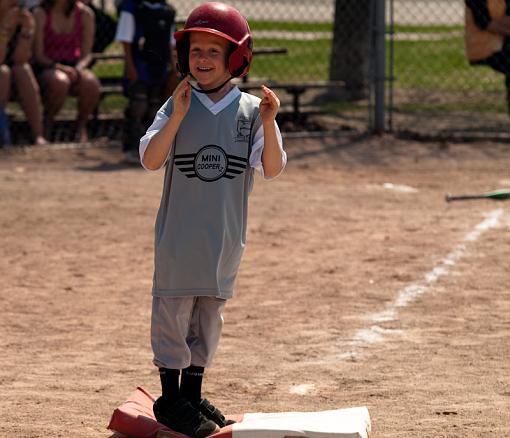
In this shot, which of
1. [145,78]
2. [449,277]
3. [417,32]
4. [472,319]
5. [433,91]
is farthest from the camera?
[417,32]

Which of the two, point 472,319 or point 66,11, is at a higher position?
point 66,11

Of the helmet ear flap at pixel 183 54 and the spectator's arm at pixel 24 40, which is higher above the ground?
the helmet ear flap at pixel 183 54

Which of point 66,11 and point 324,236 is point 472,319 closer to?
point 324,236

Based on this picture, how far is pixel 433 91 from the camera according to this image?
16.3 meters

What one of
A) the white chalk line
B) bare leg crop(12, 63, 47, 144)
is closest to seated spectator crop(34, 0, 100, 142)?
bare leg crop(12, 63, 47, 144)

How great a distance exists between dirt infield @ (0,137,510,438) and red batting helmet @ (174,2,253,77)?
1470 mm

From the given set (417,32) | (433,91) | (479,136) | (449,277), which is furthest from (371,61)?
(417,32)

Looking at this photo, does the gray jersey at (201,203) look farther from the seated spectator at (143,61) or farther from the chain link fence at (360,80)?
the chain link fence at (360,80)

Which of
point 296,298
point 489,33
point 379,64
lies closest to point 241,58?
point 296,298

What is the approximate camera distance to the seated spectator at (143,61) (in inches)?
443

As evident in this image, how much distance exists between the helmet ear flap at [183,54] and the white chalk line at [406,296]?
194 centimetres

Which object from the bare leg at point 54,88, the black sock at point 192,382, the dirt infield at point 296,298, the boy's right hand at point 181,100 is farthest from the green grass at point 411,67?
the boy's right hand at point 181,100

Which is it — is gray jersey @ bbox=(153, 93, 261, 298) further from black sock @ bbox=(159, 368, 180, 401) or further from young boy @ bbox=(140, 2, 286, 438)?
black sock @ bbox=(159, 368, 180, 401)

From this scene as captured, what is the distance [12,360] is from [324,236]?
3282mm
